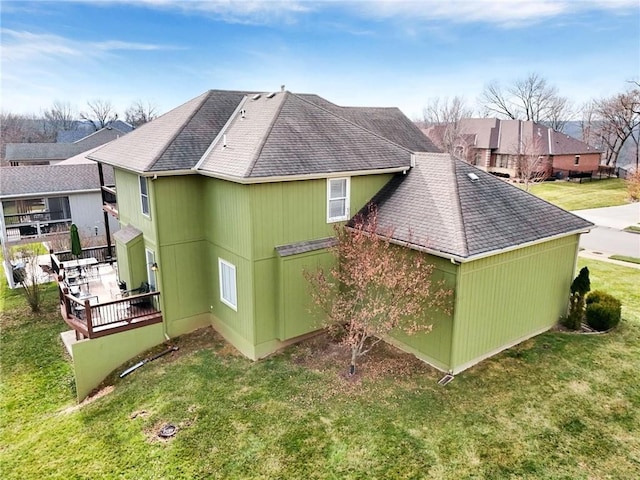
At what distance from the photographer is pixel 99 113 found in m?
84.4

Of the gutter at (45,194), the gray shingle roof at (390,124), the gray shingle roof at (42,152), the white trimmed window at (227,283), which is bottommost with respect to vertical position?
the white trimmed window at (227,283)

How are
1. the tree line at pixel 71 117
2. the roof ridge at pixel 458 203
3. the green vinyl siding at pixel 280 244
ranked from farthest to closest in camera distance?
the tree line at pixel 71 117 < the green vinyl siding at pixel 280 244 < the roof ridge at pixel 458 203

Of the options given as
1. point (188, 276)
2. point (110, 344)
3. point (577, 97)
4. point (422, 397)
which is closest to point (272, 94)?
point (188, 276)

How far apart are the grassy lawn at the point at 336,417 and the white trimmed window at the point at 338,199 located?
12.2 ft

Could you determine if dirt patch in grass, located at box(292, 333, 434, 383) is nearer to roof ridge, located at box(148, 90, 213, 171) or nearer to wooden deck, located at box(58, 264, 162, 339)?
wooden deck, located at box(58, 264, 162, 339)

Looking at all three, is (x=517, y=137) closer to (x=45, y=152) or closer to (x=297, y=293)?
(x=297, y=293)

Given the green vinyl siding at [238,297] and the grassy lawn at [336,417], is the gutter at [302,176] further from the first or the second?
the grassy lawn at [336,417]

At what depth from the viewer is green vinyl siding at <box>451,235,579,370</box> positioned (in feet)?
32.7

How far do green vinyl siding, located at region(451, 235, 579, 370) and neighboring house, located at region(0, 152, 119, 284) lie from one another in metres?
21.1

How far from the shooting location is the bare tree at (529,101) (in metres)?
61.3

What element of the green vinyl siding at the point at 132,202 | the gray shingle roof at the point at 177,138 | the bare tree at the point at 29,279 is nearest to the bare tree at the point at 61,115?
the bare tree at the point at 29,279

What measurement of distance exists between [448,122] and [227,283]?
1667 inches

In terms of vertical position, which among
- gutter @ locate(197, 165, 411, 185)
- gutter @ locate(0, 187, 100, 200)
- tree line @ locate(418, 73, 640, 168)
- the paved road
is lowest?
the paved road

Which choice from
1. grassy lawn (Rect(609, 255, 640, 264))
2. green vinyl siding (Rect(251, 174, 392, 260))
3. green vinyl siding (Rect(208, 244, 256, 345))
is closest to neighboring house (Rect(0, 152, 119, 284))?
green vinyl siding (Rect(208, 244, 256, 345))
